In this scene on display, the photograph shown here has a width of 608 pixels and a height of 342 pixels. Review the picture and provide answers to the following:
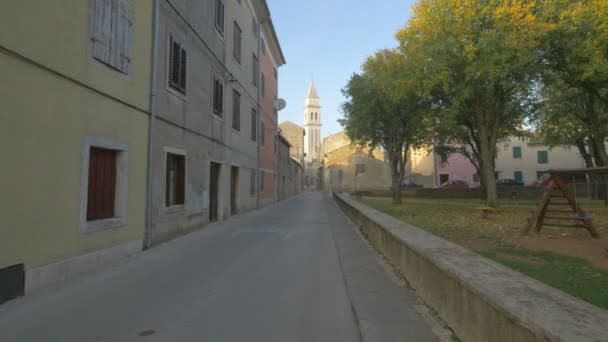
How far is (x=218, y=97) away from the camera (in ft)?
46.1

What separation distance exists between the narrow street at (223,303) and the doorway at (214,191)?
607cm

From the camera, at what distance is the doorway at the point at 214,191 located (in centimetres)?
1393

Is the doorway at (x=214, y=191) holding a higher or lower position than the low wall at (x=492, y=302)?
higher

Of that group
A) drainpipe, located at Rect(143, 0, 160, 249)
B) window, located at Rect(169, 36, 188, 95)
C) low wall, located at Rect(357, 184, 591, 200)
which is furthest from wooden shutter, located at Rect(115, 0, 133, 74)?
low wall, located at Rect(357, 184, 591, 200)

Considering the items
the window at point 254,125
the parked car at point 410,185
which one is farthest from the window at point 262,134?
the parked car at point 410,185

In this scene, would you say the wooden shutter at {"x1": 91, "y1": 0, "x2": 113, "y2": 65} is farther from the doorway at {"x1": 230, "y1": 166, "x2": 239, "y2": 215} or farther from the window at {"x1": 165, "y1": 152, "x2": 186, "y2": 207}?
the doorway at {"x1": 230, "y1": 166, "x2": 239, "y2": 215}

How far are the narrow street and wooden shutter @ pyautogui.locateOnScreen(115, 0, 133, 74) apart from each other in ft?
12.3

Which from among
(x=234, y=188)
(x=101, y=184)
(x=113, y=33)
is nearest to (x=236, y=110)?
(x=234, y=188)

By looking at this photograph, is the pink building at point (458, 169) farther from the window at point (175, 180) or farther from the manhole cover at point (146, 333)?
the manhole cover at point (146, 333)

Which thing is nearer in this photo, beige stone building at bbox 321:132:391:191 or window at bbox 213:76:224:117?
window at bbox 213:76:224:117

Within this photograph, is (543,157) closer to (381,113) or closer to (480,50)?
(381,113)

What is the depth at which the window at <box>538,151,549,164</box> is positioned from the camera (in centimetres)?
4681

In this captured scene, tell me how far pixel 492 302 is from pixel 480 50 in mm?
12745

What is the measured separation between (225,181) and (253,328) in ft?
37.8
